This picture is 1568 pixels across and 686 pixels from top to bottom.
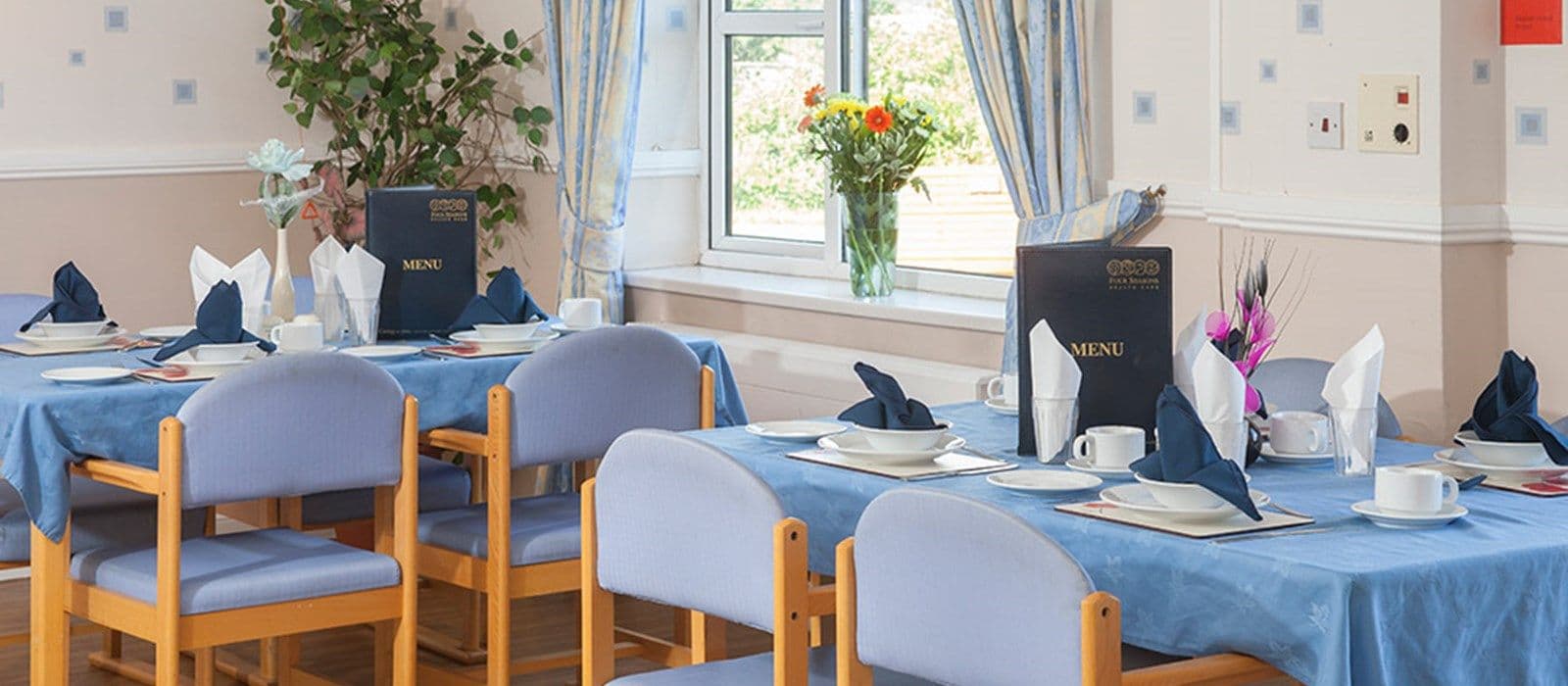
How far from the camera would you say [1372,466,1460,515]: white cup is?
254cm

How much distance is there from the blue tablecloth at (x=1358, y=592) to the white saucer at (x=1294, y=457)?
1.01 feet

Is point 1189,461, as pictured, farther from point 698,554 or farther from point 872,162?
point 872,162

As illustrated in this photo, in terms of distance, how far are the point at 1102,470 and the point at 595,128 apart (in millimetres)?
3068

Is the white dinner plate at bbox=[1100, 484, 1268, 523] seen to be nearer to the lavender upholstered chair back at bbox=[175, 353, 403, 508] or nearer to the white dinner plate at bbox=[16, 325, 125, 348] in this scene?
the lavender upholstered chair back at bbox=[175, 353, 403, 508]

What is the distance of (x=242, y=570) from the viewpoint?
356cm

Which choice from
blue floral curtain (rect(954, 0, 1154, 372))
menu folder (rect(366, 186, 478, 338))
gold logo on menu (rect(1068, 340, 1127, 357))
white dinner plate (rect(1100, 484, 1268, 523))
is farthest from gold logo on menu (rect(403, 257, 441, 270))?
white dinner plate (rect(1100, 484, 1268, 523))

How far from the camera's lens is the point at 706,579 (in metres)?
2.70

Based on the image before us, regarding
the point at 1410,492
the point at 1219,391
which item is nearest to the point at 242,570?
the point at 1219,391

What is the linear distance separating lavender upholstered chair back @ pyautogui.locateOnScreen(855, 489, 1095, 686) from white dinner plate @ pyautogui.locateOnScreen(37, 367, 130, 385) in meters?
1.87

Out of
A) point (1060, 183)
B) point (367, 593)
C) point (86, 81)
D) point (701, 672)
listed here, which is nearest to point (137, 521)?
point (367, 593)

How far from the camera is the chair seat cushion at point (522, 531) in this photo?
3.86m

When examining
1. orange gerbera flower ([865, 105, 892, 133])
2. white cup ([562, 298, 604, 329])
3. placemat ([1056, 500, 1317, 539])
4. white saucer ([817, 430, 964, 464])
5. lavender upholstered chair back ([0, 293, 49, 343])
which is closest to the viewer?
placemat ([1056, 500, 1317, 539])

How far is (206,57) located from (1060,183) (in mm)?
2882

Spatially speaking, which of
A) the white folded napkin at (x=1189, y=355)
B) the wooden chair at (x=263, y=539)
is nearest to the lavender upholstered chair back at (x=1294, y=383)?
the white folded napkin at (x=1189, y=355)
